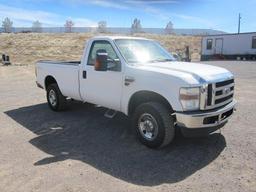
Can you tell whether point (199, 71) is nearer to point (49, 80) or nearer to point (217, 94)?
point (217, 94)

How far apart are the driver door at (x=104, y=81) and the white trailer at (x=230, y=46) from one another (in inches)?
1340

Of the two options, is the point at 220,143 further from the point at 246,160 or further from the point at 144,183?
the point at 144,183

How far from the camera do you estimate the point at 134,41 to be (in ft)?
21.1

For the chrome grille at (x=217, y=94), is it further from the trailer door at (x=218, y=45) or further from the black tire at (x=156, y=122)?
the trailer door at (x=218, y=45)

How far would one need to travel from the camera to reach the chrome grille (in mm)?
4695

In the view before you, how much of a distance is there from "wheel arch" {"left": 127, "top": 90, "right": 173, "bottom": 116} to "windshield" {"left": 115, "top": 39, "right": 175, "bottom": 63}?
2.38 ft

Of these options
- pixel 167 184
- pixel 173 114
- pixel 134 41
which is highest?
pixel 134 41

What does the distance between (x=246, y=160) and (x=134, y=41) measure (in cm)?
328

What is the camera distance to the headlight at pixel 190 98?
4.58m

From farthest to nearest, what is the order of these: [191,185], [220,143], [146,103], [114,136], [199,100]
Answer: [114,136]
[220,143]
[146,103]
[199,100]
[191,185]

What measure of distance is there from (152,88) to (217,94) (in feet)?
3.54

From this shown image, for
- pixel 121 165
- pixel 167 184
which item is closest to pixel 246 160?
pixel 167 184

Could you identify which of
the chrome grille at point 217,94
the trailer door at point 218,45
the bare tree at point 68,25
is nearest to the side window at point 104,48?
the chrome grille at point 217,94

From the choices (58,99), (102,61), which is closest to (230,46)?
(58,99)
